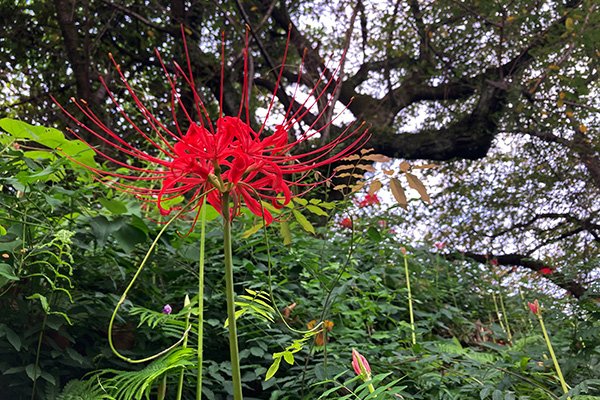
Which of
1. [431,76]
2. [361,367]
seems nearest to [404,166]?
[361,367]

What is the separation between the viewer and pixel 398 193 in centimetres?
129

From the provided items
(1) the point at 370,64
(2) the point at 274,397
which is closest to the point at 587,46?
(1) the point at 370,64

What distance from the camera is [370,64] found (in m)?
6.34

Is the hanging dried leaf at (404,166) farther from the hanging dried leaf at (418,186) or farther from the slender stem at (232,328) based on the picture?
the slender stem at (232,328)

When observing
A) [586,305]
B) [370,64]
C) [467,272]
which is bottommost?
[586,305]

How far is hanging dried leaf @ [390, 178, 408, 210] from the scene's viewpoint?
1.27 m

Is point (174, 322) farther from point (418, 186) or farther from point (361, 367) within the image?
point (418, 186)

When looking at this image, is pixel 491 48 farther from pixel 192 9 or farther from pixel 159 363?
pixel 159 363

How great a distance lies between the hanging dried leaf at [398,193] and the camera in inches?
50.0

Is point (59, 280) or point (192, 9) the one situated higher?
point (192, 9)

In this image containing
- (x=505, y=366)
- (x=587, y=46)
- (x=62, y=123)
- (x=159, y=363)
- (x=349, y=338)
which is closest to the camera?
(x=159, y=363)

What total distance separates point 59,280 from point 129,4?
445 cm

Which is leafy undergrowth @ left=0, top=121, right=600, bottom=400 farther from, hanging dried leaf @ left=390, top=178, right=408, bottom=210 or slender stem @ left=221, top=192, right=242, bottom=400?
slender stem @ left=221, top=192, right=242, bottom=400

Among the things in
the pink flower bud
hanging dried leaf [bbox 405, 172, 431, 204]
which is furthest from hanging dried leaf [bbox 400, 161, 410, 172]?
the pink flower bud
